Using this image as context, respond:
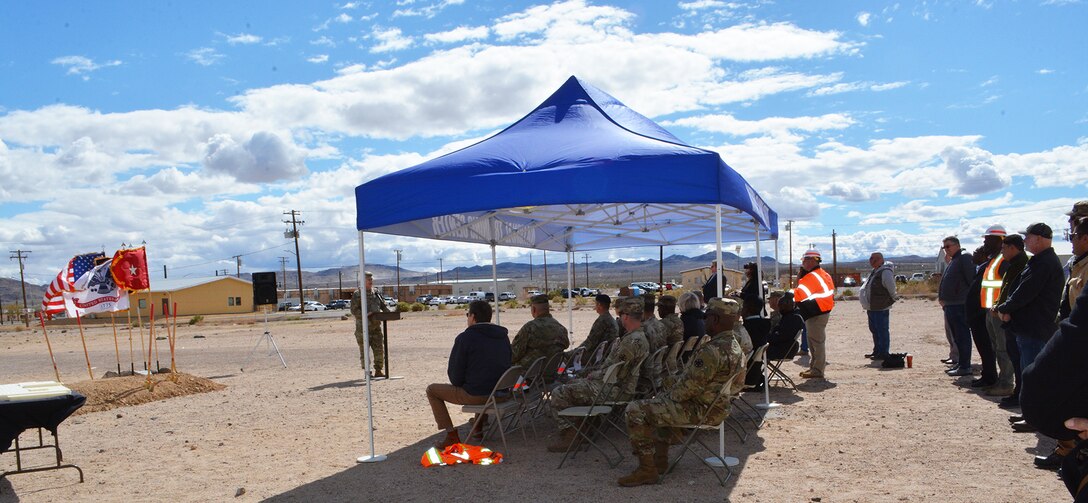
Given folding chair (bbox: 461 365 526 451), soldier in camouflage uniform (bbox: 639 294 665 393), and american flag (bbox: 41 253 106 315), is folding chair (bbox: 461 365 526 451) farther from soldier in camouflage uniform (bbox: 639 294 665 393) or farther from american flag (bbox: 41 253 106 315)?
american flag (bbox: 41 253 106 315)

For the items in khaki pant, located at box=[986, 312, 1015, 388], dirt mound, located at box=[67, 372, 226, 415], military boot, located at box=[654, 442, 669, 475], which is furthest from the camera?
dirt mound, located at box=[67, 372, 226, 415]

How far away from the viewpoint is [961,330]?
9.27 m

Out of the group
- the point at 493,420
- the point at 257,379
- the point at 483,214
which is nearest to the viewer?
the point at 493,420

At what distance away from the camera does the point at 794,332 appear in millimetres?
8625

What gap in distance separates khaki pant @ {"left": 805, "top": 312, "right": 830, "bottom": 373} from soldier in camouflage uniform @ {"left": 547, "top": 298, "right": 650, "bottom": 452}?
4193 millimetres

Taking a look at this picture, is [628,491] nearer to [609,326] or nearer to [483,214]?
[609,326]

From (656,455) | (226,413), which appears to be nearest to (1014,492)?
(656,455)

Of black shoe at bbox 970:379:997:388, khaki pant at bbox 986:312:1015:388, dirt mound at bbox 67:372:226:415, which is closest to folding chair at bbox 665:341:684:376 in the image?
khaki pant at bbox 986:312:1015:388

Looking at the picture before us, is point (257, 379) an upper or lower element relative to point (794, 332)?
lower

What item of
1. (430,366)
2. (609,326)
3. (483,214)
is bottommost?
(430,366)

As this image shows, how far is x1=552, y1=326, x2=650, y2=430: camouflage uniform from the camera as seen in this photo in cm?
597

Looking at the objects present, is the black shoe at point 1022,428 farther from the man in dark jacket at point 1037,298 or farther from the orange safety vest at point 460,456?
the orange safety vest at point 460,456

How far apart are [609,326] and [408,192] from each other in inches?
106

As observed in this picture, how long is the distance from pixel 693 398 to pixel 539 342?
8.23ft
